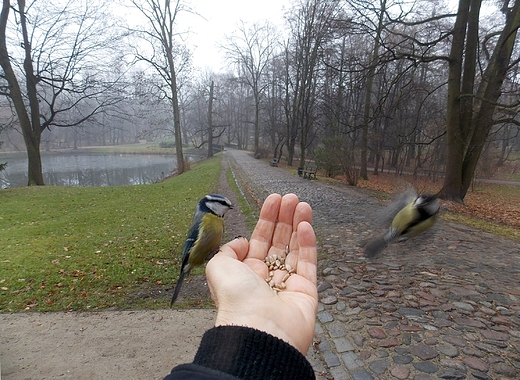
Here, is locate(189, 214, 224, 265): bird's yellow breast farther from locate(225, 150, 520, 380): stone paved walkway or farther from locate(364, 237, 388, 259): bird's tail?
locate(225, 150, 520, 380): stone paved walkway

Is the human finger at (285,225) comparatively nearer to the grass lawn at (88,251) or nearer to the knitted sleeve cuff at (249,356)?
the knitted sleeve cuff at (249,356)

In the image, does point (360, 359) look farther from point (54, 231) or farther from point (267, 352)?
point (54, 231)

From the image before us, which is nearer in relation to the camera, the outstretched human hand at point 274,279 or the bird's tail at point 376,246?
the outstretched human hand at point 274,279

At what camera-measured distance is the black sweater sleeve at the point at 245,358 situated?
1.19 meters

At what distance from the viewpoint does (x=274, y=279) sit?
2275 mm

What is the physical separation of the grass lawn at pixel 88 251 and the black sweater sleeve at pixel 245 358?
3298mm

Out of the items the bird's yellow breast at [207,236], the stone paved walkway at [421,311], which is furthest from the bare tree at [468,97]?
the bird's yellow breast at [207,236]

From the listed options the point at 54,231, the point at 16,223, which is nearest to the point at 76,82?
the point at 16,223

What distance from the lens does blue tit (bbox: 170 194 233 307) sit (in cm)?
232

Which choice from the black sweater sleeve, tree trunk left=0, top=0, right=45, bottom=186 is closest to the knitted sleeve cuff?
the black sweater sleeve

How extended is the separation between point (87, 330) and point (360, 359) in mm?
3283

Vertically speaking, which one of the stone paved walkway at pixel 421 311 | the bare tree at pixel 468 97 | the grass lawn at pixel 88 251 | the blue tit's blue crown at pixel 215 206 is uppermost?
the bare tree at pixel 468 97

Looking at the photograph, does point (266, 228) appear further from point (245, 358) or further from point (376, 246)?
point (245, 358)

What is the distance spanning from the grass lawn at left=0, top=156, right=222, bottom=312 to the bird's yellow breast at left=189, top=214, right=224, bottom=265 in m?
2.35
